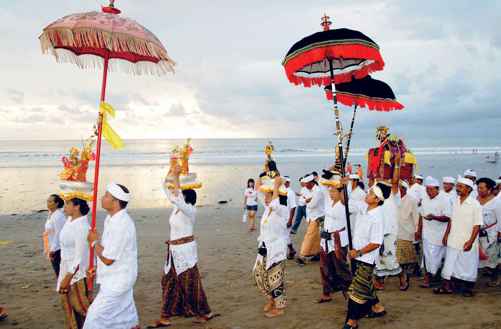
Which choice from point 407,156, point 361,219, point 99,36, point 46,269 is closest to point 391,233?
point 407,156

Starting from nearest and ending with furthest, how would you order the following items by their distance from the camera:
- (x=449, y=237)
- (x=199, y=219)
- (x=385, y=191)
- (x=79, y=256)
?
(x=79, y=256)
(x=385, y=191)
(x=449, y=237)
(x=199, y=219)

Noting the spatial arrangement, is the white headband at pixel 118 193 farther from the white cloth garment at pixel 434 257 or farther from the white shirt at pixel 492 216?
the white shirt at pixel 492 216

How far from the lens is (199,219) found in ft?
48.0

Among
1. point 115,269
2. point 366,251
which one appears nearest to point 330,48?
point 366,251

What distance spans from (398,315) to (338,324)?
931 mm

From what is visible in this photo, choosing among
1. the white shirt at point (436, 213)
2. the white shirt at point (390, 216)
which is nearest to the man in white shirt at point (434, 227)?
the white shirt at point (436, 213)

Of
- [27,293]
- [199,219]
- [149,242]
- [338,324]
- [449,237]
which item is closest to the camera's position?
[338,324]

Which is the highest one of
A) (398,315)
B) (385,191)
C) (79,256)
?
(385,191)

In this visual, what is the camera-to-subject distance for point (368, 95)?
265 inches

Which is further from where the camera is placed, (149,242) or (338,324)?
(149,242)

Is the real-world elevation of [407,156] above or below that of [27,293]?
above

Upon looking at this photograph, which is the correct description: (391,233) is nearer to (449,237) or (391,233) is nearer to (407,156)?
(449,237)

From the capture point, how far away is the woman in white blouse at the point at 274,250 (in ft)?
18.7

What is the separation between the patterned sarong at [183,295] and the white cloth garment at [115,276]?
54.7 inches
